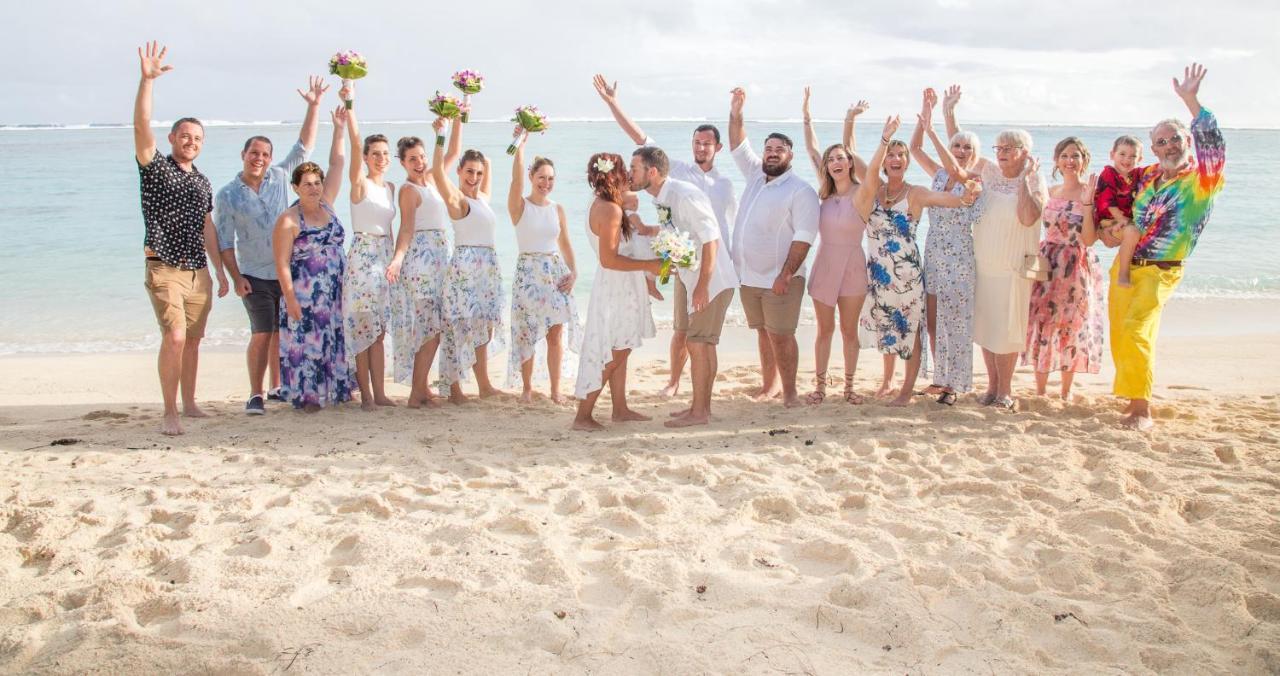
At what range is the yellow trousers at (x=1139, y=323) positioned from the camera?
19.6 ft

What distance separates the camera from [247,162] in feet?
21.5

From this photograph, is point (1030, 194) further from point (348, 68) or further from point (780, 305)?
point (348, 68)

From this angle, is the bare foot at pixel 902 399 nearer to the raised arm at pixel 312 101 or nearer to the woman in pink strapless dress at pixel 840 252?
the woman in pink strapless dress at pixel 840 252

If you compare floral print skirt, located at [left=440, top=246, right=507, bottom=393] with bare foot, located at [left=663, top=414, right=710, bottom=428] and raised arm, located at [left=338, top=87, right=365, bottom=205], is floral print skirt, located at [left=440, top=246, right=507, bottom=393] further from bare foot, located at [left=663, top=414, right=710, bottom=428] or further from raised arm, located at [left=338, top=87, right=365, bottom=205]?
bare foot, located at [left=663, top=414, right=710, bottom=428]

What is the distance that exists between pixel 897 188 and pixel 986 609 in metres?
3.68

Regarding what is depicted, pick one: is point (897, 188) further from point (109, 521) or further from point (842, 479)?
point (109, 521)

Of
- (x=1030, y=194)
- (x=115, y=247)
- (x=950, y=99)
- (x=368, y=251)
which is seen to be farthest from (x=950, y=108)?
(x=115, y=247)

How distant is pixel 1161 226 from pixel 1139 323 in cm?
63

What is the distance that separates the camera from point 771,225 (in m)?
6.68

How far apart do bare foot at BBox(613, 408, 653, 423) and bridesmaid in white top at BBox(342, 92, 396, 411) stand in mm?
1792

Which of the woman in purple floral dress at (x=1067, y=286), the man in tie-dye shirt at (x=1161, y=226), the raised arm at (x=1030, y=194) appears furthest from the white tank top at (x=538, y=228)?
the man in tie-dye shirt at (x=1161, y=226)

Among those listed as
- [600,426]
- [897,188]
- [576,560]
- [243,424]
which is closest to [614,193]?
[600,426]

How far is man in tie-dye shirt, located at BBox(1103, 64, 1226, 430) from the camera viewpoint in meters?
5.76

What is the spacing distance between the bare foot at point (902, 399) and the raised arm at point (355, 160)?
4.02 metres
